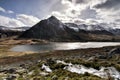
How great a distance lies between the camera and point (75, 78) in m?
39.1

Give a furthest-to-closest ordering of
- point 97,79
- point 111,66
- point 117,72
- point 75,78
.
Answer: point 111,66 < point 117,72 < point 75,78 < point 97,79

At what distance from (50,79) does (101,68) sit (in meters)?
11.2

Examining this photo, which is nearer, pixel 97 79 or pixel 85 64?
pixel 97 79

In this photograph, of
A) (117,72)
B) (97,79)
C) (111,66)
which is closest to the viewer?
(97,79)

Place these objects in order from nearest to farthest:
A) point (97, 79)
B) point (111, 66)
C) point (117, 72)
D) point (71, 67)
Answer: point (97, 79)
point (117, 72)
point (111, 66)
point (71, 67)

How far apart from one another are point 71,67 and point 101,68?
24.3 ft

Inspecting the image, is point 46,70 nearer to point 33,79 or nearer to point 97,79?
point 33,79

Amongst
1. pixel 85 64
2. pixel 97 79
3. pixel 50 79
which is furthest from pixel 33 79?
pixel 97 79

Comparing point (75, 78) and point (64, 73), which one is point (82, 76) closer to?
point (75, 78)

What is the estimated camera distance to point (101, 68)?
147 feet

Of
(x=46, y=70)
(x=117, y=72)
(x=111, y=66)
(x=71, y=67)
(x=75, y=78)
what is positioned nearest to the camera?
(x=75, y=78)

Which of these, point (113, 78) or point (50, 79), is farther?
point (50, 79)

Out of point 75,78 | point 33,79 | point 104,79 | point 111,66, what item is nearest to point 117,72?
point 111,66

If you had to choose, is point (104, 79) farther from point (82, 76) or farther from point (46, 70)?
point (46, 70)
